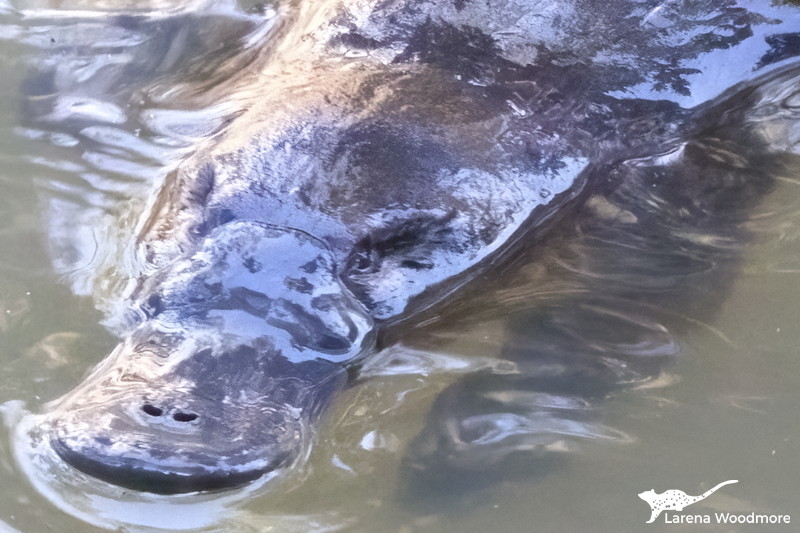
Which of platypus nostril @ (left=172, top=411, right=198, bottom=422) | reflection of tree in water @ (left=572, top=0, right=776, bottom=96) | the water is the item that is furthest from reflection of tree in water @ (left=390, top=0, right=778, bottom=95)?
platypus nostril @ (left=172, top=411, right=198, bottom=422)

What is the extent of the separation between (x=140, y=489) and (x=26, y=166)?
6.14 feet

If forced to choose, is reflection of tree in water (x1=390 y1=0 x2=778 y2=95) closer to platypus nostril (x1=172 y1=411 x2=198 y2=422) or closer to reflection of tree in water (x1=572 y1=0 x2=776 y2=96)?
reflection of tree in water (x1=572 y1=0 x2=776 y2=96)

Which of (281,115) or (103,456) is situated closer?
(103,456)

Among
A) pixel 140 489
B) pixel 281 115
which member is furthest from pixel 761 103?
pixel 140 489

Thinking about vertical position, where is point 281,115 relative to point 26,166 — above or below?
above

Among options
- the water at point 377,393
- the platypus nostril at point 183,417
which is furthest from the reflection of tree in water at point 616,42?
the platypus nostril at point 183,417

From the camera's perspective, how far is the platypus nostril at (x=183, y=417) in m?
2.91

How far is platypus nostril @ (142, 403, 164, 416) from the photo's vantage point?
2.91 metres

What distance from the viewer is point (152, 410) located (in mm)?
2920

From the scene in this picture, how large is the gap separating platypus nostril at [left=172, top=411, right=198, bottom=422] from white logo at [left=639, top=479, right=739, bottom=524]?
5.40ft

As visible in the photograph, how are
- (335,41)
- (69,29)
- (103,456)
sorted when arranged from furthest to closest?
(69,29)
(335,41)
(103,456)

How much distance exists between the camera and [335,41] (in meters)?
3.96

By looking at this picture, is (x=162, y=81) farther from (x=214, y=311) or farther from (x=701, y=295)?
(x=701, y=295)

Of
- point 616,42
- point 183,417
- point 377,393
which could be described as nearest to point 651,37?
point 616,42
